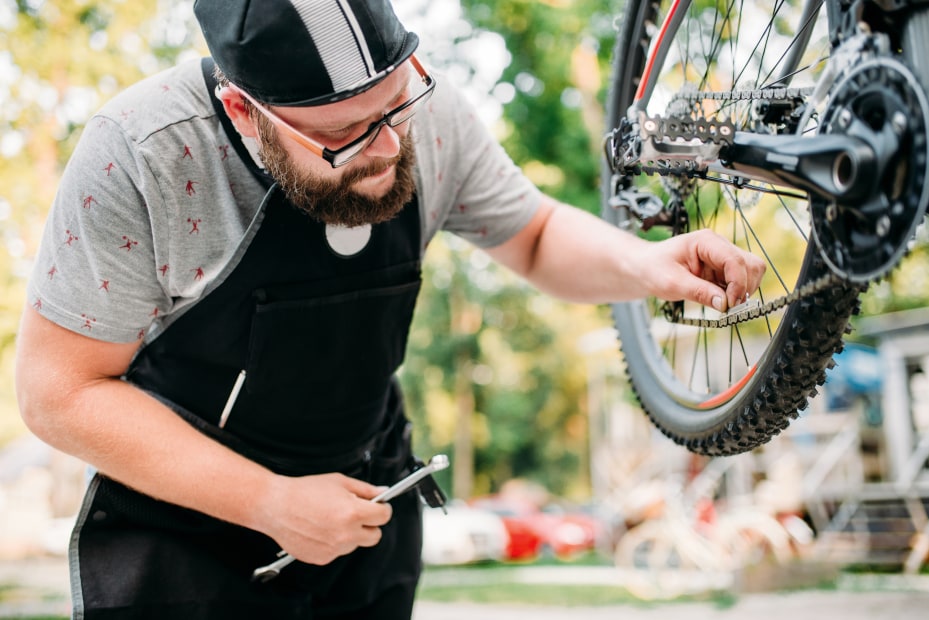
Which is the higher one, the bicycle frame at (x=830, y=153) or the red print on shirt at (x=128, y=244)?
the bicycle frame at (x=830, y=153)

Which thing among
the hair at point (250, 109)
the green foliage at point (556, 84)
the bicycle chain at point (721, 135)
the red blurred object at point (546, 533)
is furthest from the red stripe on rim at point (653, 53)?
the red blurred object at point (546, 533)

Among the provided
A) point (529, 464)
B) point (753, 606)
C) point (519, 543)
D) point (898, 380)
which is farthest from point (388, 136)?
point (529, 464)

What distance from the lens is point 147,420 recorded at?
1.29 meters

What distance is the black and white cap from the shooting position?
1123 millimetres

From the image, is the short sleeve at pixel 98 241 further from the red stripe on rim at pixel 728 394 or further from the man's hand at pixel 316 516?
the red stripe on rim at pixel 728 394

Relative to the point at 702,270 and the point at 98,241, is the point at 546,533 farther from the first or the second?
the point at 98,241

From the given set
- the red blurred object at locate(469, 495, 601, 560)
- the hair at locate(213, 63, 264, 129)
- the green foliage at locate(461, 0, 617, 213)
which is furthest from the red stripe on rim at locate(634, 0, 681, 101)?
the red blurred object at locate(469, 495, 601, 560)

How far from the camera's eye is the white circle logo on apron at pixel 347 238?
4.56ft

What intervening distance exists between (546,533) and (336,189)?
1287 cm

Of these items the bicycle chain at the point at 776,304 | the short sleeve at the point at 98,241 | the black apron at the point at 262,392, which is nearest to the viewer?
the bicycle chain at the point at 776,304

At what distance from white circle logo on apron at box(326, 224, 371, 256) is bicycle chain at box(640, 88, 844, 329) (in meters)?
0.48

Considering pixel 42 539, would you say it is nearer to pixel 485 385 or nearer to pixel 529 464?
pixel 485 385

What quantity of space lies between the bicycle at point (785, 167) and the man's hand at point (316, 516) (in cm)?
54

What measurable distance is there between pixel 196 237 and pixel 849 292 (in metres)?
0.93
